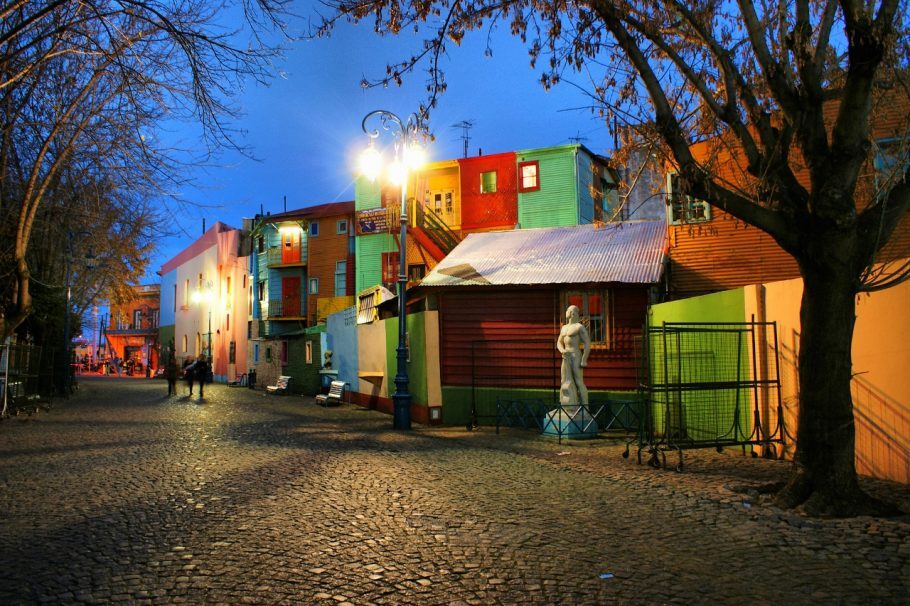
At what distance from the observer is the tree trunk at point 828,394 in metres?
6.54

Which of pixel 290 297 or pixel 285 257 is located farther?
pixel 290 297

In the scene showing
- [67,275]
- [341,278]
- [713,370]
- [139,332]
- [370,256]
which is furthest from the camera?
[139,332]

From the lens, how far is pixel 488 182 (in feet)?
109

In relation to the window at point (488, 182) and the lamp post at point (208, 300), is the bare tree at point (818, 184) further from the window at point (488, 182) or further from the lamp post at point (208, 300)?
the lamp post at point (208, 300)

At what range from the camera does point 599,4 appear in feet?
23.4

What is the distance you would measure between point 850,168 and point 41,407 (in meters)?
22.3

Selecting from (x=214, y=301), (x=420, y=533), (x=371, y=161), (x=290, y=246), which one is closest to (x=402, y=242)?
(x=371, y=161)

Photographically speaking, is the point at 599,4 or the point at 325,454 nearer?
the point at 599,4

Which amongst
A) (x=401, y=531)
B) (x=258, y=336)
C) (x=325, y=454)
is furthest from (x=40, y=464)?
(x=258, y=336)

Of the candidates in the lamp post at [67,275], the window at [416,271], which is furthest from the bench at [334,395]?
the lamp post at [67,275]

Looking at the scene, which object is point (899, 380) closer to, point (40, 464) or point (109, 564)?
point (109, 564)

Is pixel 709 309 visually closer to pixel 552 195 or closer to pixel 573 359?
pixel 573 359

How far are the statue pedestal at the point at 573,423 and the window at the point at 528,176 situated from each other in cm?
2019

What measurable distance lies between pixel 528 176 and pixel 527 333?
17.4 meters
